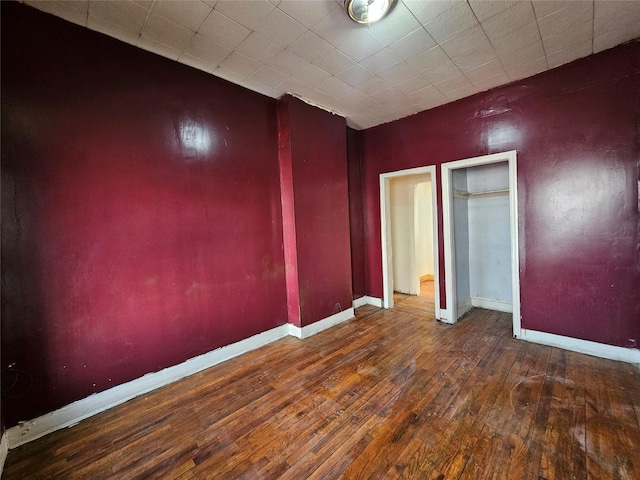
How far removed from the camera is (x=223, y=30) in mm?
2068

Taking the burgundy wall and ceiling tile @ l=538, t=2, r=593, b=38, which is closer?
ceiling tile @ l=538, t=2, r=593, b=38

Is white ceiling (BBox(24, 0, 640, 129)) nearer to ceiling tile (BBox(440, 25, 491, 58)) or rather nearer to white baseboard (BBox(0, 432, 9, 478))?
ceiling tile (BBox(440, 25, 491, 58))

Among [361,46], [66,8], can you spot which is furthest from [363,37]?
[66,8]

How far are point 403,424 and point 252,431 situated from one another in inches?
41.1

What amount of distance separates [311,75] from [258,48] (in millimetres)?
634

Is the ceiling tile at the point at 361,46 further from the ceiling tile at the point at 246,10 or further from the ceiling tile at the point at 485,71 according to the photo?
the ceiling tile at the point at 485,71

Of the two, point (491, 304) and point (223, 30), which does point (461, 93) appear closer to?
point (223, 30)

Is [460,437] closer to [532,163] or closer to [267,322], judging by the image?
[267,322]

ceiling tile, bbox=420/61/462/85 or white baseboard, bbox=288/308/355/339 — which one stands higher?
ceiling tile, bbox=420/61/462/85

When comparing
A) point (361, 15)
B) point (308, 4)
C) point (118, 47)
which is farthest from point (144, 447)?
point (361, 15)

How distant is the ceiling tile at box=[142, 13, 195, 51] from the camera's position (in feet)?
6.45

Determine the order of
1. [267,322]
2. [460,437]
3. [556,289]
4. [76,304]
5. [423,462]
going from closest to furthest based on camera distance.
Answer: [423,462] < [460,437] < [76,304] < [556,289] < [267,322]

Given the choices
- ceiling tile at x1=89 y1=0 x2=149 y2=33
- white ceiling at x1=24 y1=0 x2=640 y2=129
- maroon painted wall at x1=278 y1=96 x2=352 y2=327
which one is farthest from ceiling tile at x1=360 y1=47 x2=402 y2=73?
ceiling tile at x1=89 y1=0 x2=149 y2=33

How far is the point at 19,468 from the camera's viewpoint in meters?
1.60
